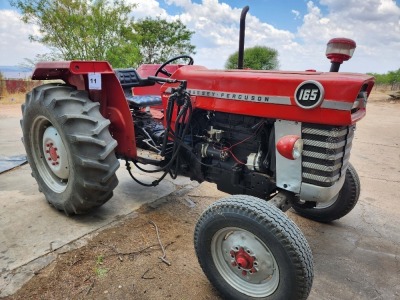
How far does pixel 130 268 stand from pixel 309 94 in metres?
1.61

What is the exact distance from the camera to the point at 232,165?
241 cm

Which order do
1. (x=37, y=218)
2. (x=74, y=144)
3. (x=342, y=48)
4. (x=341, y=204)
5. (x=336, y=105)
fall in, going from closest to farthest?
(x=336, y=105)
(x=342, y=48)
(x=74, y=144)
(x=37, y=218)
(x=341, y=204)

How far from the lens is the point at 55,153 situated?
279 cm

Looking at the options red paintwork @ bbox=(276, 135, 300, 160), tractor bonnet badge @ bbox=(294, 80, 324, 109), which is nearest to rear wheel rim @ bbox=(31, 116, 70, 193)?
red paintwork @ bbox=(276, 135, 300, 160)

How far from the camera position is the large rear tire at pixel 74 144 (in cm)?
241

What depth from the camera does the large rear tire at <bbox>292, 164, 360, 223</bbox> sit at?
2.75 meters

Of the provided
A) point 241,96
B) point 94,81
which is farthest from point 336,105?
point 94,81

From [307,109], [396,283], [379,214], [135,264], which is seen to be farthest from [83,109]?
[379,214]

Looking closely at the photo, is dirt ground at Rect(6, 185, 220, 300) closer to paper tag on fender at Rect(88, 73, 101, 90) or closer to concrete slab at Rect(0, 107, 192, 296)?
concrete slab at Rect(0, 107, 192, 296)

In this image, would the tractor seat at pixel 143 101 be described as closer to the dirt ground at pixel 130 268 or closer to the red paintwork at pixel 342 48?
the dirt ground at pixel 130 268

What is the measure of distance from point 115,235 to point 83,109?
3.35ft

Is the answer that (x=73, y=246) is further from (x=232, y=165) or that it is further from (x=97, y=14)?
(x=97, y=14)

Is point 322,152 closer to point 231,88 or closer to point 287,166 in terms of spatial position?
point 287,166

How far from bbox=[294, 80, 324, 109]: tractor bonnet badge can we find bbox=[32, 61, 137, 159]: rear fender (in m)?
1.50
